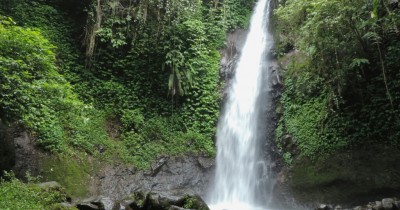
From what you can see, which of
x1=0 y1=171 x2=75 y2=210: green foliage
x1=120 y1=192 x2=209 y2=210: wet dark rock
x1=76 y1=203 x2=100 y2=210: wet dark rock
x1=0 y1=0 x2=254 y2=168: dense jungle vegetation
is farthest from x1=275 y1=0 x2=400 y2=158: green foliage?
x1=0 y1=171 x2=75 y2=210: green foliage

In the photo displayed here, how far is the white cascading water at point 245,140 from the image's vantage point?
11430 millimetres

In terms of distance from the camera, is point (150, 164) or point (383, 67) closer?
point (383, 67)

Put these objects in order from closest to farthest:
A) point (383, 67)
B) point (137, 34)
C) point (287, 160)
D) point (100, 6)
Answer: point (383, 67)
point (287, 160)
point (100, 6)
point (137, 34)

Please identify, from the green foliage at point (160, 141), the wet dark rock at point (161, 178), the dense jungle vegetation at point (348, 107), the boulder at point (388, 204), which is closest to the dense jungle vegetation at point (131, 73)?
the green foliage at point (160, 141)

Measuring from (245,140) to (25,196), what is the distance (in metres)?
8.12

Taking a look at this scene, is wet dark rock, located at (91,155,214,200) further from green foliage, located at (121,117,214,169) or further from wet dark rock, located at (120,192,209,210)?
wet dark rock, located at (120,192,209,210)

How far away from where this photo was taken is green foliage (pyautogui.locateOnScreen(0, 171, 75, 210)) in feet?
18.8

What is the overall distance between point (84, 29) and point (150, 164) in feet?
19.5

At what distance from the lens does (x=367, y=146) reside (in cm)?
961

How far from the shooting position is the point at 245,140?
41.7 ft

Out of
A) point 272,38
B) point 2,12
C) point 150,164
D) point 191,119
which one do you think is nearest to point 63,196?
point 150,164

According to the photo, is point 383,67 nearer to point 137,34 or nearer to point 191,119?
point 191,119

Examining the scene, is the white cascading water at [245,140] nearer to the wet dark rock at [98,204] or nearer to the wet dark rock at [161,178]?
the wet dark rock at [161,178]


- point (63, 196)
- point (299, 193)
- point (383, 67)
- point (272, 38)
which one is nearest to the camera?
point (63, 196)
